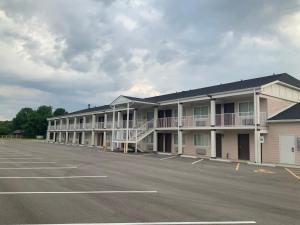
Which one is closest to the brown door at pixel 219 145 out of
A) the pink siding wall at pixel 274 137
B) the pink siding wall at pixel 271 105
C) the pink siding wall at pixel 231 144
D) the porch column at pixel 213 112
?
the pink siding wall at pixel 231 144

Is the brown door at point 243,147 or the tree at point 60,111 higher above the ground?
the tree at point 60,111

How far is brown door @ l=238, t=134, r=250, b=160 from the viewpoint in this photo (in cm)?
2280

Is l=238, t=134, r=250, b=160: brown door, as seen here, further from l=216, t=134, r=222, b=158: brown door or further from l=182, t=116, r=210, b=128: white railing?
l=182, t=116, r=210, b=128: white railing

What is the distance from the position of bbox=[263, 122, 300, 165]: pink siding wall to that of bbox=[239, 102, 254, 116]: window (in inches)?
79.8

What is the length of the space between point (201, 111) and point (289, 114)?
8.13 metres

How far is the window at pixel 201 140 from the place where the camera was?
85.9 feet

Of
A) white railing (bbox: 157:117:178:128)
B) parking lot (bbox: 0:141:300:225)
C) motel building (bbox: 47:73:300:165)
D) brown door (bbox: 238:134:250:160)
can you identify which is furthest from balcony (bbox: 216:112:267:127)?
parking lot (bbox: 0:141:300:225)

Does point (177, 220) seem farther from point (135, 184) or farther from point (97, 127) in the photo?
point (97, 127)

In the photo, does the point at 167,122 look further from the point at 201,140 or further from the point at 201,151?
the point at 201,151

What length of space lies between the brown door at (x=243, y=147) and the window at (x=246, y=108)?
185 centimetres

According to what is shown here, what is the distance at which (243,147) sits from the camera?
75.8ft

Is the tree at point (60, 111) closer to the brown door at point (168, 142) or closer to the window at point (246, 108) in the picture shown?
the brown door at point (168, 142)

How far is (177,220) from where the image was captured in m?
6.14

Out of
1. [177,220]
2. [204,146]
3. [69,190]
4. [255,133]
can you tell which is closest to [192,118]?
[204,146]
